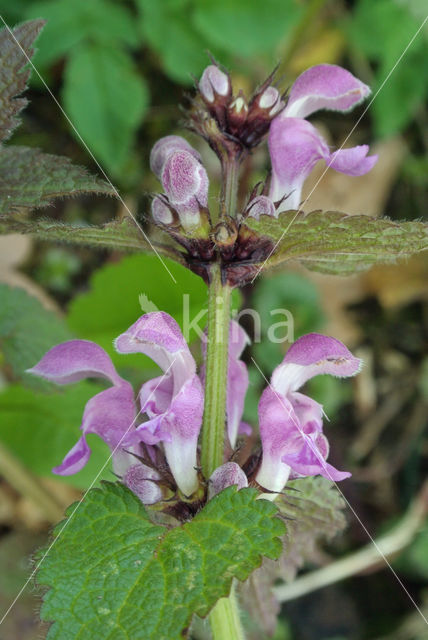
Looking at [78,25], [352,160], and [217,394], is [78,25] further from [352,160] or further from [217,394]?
[217,394]

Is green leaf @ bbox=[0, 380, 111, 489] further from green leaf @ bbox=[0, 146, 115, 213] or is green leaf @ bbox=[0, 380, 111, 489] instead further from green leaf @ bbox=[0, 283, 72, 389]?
green leaf @ bbox=[0, 146, 115, 213]

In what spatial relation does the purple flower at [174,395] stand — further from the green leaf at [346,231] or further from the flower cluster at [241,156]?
the green leaf at [346,231]

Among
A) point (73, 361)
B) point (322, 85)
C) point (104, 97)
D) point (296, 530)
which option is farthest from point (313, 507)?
point (104, 97)

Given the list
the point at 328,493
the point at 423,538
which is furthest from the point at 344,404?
the point at 328,493

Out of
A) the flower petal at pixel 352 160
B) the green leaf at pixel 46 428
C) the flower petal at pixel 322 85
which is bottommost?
the green leaf at pixel 46 428

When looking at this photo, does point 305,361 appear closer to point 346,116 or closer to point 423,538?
point 423,538

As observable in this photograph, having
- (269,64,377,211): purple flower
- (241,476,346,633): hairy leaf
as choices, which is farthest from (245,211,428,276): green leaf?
(241,476,346,633): hairy leaf

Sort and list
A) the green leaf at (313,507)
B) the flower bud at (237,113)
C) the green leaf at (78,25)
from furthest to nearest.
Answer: the green leaf at (78,25) < the green leaf at (313,507) < the flower bud at (237,113)

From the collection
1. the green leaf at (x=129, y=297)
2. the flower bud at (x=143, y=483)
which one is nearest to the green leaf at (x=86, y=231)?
the flower bud at (x=143, y=483)
